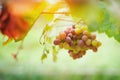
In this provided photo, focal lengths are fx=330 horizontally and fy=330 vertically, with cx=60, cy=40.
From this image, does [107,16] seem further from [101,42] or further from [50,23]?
[50,23]

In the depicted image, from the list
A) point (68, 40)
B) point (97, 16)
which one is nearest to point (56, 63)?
point (68, 40)

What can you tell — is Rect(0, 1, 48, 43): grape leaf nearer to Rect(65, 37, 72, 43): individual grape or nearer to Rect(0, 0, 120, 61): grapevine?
Rect(0, 0, 120, 61): grapevine

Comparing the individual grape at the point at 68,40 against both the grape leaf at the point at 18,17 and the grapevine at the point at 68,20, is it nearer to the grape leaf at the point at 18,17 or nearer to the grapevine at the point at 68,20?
the grapevine at the point at 68,20

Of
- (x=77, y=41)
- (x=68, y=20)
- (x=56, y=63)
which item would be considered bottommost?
(x=56, y=63)

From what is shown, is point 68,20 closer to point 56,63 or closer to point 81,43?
point 81,43

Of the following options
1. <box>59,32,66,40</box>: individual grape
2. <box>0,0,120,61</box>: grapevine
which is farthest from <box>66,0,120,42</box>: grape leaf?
<box>59,32,66,40</box>: individual grape

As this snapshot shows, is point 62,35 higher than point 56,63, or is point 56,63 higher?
point 62,35
